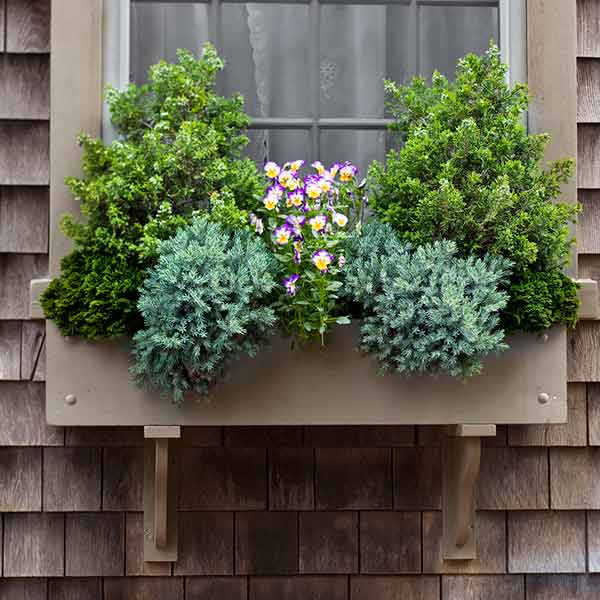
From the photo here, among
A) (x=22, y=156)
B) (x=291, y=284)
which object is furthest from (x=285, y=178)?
(x=22, y=156)

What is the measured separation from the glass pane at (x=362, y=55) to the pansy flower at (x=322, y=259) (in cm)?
53

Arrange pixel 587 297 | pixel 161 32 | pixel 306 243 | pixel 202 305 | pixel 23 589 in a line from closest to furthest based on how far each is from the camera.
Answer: pixel 202 305
pixel 306 243
pixel 587 297
pixel 161 32
pixel 23 589

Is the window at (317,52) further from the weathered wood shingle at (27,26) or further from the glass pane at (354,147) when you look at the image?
the weathered wood shingle at (27,26)

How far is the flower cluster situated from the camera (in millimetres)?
2133

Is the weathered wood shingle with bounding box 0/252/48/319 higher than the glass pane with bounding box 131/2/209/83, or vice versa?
the glass pane with bounding box 131/2/209/83

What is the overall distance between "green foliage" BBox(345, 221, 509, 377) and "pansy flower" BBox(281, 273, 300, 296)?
13 cm

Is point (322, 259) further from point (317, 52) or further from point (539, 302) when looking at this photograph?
point (317, 52)

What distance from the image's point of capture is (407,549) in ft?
8.52

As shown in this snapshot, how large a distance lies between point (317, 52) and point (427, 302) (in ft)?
2.64

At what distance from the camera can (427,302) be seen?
2076mm

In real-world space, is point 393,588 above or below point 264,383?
below

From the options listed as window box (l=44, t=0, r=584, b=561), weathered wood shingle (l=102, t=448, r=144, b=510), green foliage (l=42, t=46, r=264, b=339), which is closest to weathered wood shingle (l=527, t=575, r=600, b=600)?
window box (l=44, t=0, r=584, b=561)

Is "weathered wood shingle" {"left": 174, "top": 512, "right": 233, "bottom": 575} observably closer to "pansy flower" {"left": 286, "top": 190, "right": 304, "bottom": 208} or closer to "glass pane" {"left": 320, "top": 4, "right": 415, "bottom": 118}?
"pansy flower" {"left": 286, "top": 190, "right": 304, "bottom": 208}

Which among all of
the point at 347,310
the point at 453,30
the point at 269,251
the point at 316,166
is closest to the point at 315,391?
the point at 347,310
